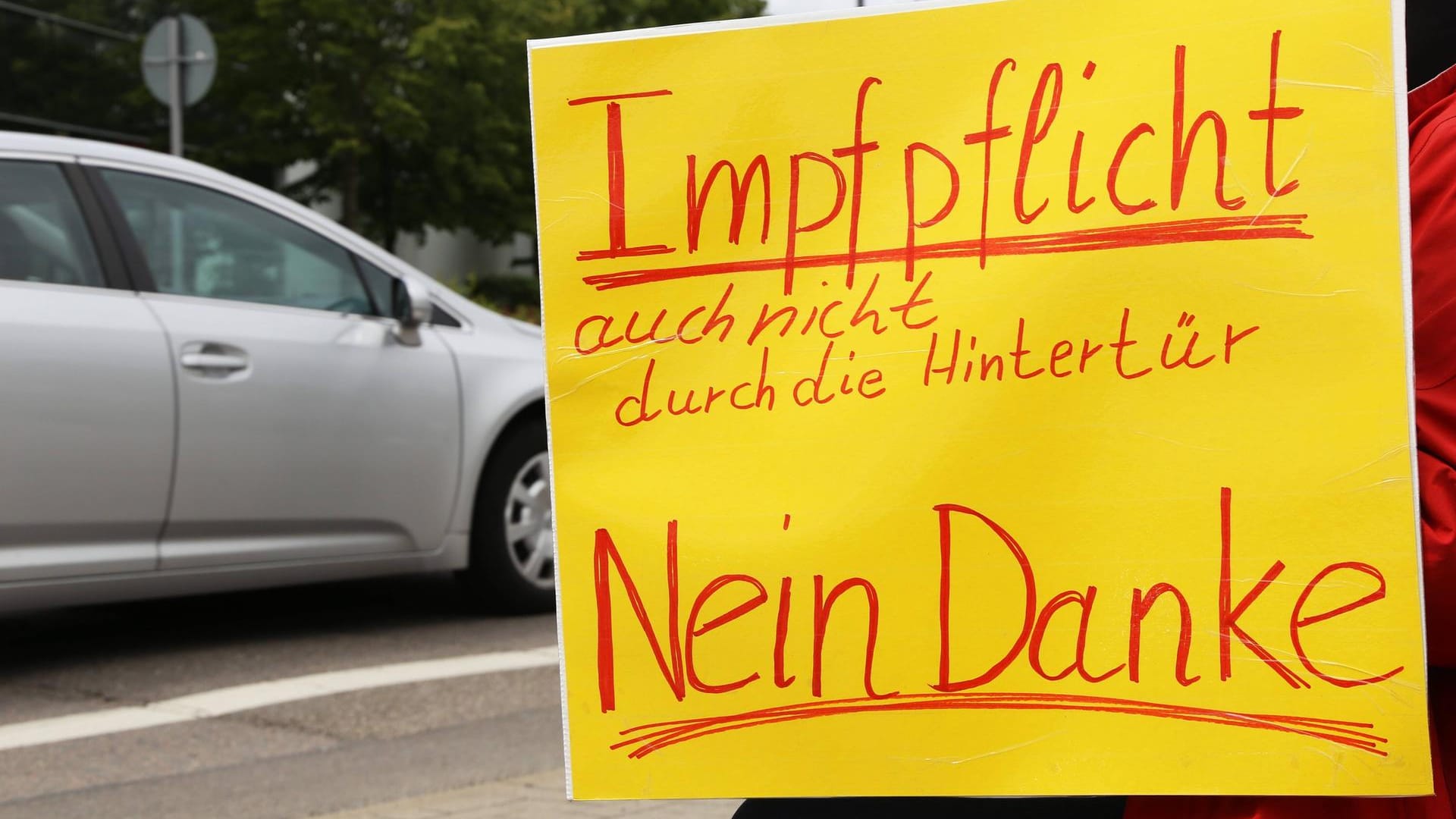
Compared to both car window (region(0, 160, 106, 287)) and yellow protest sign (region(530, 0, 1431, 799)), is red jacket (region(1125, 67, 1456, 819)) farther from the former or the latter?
car window (region(0, 160, 106, 287))

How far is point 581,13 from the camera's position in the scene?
78.0 ft

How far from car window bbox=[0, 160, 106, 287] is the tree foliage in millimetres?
14801

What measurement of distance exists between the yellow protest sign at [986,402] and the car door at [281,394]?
369 cm

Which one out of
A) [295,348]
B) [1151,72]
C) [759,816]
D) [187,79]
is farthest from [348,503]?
[187,79]

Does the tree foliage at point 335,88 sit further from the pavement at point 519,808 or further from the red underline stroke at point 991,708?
the red underline stroke at point 991,708

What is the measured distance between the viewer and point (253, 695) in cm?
488

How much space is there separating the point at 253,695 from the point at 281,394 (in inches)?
36.3

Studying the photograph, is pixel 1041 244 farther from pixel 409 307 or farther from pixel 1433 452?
pixel 409 307

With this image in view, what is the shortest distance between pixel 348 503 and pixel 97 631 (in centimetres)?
102

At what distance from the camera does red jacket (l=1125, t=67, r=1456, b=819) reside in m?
1.47

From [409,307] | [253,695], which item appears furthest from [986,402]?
[409,307]

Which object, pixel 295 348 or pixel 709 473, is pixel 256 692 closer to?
pixel 295 348

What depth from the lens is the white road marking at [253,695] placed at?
14.5 feet

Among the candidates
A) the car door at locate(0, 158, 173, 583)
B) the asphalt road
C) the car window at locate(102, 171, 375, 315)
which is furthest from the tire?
the car door at locate(0, 158, 173, 583)
